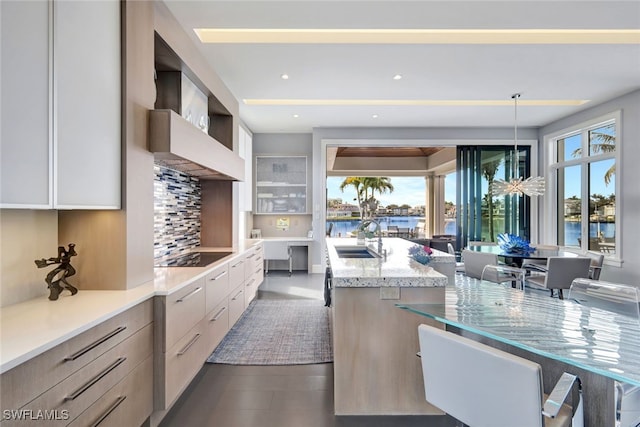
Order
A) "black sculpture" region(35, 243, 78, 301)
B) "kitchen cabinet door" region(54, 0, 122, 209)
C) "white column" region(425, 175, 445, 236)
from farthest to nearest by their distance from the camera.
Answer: "white column" region(425, 175, 445, 236)
"black sculpture" region(35, 243, 78, 301)
"kitchen cabinet door" region(54, 0, 122, 209)

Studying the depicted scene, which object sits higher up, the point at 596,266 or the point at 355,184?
the point at 355,184

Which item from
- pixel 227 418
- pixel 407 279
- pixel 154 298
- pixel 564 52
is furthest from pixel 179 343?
pixel 564 52

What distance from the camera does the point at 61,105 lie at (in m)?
1.44

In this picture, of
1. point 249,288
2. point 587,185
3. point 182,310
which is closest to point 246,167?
point 249,288

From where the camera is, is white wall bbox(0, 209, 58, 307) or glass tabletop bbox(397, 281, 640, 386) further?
white wall bbox(0, 209, 58, 307)

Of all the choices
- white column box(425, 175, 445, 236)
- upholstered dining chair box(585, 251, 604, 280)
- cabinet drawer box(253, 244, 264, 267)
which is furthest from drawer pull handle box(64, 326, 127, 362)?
white column box(425, 175, 445, 236)

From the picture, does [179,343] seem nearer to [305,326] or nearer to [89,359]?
[89,359]

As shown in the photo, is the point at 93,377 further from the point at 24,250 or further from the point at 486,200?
the point at 486,200

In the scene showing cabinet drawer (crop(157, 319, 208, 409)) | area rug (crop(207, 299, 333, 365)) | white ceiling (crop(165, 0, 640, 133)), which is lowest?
area rug (crop(207, 299, 333, 365))

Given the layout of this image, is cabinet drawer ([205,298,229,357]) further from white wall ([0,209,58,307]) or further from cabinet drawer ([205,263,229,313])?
white wall ([0,209,58,307])

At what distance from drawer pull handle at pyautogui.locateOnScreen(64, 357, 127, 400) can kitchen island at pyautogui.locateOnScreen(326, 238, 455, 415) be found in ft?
3.86

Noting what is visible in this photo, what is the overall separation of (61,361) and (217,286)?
5.05 ft

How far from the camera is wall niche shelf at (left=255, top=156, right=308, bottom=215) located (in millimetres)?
6648

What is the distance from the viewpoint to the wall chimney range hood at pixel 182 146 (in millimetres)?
2105
